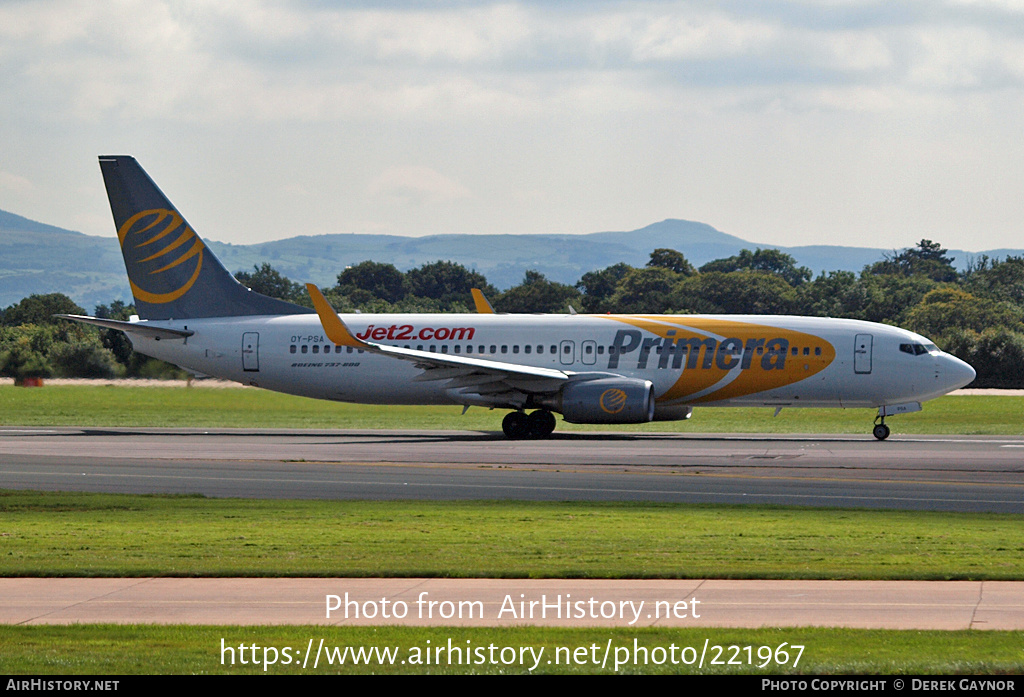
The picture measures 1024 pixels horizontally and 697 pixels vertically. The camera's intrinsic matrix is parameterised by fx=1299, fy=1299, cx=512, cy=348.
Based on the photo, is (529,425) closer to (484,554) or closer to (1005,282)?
(484,554)

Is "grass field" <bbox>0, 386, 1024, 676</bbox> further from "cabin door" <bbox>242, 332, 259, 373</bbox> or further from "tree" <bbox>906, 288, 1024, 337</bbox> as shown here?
"tree" <bbox>906, 288, 1024, 337</bbox>

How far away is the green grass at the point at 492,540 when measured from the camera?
587 inches

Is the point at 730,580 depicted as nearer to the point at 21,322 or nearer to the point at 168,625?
the point at 168,625

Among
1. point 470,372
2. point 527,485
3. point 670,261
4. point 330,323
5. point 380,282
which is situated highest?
point 670,261

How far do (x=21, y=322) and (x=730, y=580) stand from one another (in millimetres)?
110402

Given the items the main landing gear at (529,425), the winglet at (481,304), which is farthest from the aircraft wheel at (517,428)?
the winglet at (481,304)

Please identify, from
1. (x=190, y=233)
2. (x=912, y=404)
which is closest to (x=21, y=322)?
(x=190, y=233)

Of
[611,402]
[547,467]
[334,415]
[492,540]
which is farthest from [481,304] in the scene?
[492,540]

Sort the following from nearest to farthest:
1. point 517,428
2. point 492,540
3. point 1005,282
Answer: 1. point 492,540
2. point 517,428
3. point 1005,282

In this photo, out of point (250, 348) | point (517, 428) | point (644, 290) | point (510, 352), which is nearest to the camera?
point (517, 428)

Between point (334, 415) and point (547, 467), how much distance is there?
23.9 meters

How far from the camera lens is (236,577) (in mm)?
14445

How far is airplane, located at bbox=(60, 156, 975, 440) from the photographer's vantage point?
4119 cm

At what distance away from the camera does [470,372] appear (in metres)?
41.9
